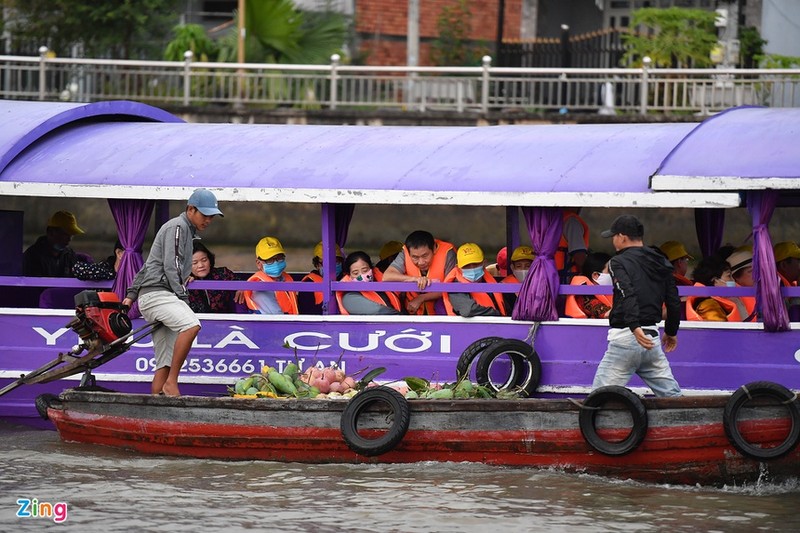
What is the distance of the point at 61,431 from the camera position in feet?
30.7

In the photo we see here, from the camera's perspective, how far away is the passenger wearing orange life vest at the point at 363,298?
9.41 m

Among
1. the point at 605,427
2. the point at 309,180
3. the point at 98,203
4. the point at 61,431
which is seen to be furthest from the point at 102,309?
the point at 98,203

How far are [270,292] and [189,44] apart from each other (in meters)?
11.8

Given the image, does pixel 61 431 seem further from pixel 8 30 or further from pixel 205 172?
pixel 8 30

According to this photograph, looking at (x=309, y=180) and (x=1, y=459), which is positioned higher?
(x=309, y=180)

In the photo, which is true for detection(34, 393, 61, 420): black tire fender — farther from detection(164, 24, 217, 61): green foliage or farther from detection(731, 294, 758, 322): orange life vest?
detection(164, 24, 217, 61): green foliage

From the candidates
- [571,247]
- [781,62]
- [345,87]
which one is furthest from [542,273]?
[781,62]

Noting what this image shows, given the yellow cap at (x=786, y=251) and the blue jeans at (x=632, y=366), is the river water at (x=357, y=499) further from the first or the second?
the yellow cap at (x=786, y=251)

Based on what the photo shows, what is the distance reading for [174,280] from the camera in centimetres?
888

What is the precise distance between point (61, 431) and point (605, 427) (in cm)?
383

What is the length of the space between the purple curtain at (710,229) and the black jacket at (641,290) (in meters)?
2.73


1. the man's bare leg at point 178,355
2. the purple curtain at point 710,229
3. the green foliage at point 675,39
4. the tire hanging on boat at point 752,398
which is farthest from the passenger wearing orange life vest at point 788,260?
the green foliage at point 675,39

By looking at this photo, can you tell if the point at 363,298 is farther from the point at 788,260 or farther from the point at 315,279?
the point at 788,260

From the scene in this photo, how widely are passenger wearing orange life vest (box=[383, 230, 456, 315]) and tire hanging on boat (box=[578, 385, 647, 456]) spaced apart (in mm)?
1641
